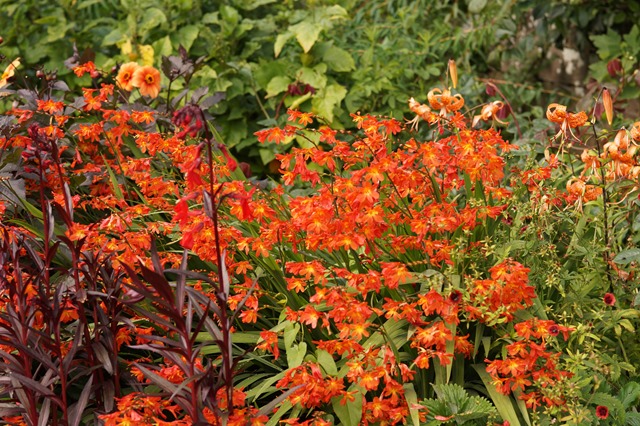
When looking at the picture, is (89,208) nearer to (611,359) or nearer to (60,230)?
(60,230)

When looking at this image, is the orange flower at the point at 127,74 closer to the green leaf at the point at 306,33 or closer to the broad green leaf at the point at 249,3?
the green leaf at the point at 306,33

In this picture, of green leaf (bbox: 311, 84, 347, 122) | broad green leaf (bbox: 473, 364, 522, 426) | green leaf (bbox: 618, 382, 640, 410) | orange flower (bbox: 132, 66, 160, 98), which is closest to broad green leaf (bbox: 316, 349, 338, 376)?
broad green leaf (bbox: 473, 364, 522, 426)

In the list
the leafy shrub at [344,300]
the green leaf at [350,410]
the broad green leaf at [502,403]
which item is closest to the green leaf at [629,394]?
the leafy shrub at [344,300]

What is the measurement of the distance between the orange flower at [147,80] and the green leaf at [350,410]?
1.86 metres

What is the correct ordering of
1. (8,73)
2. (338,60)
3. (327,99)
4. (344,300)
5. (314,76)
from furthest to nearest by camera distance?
(338,60) < (314,76) < (327,99) < (8,73) < (344,300)

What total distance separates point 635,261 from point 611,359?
1.28 feet

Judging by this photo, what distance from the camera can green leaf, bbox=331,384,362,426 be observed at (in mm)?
2385

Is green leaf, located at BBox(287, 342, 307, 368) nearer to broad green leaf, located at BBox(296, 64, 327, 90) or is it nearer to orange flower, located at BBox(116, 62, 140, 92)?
orange flower, located at BBox(116, 62, 140, 92)

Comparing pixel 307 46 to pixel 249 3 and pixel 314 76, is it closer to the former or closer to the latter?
pixel 314 76

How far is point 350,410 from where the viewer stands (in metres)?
2.40

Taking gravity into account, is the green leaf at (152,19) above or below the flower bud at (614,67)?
above

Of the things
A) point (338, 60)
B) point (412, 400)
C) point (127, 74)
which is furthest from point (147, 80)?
point (412, 400)

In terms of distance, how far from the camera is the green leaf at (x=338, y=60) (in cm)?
471

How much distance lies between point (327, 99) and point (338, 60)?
1.07 ft
